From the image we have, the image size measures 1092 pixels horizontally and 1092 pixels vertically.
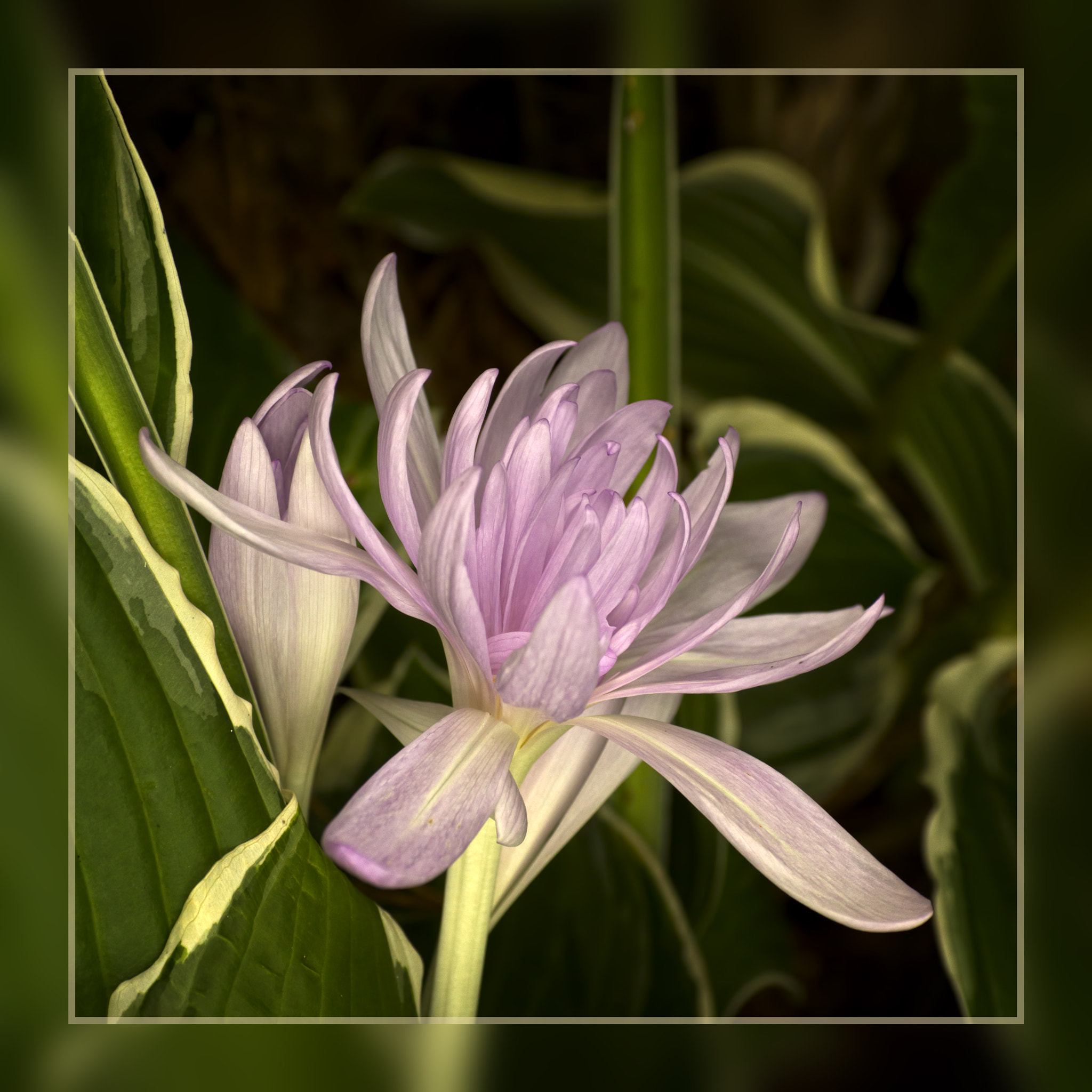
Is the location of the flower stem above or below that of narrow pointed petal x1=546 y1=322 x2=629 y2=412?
below

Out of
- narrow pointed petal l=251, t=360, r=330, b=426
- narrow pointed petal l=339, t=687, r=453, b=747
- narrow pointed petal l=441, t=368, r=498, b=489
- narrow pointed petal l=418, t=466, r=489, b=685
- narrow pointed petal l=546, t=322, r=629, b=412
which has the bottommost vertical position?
narrow pointed petal l=339, t=687, r=453, b=747

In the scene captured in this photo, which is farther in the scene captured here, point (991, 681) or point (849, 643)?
point (991, 681)

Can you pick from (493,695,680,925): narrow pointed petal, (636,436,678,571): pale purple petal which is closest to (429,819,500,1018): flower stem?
(493,695,680,925): narrow pointed petal

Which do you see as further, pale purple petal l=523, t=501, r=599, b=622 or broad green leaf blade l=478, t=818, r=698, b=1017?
broad green leaf blade l=478, t=818, r=698, b=1017

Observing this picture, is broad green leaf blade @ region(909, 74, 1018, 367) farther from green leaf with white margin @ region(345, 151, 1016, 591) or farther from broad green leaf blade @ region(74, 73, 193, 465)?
broad green leaf blade @ region(74, 73, 193, 465)

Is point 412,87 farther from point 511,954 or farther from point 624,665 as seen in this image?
point 511,954
